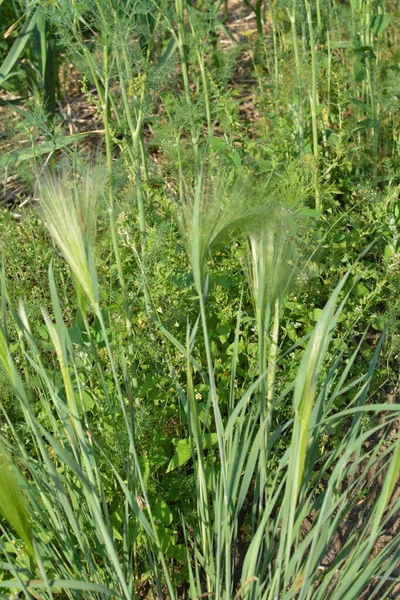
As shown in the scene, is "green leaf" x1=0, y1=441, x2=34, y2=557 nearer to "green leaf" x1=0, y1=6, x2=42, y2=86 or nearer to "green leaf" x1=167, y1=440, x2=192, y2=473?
"green leaf" x1=167, y1=440, x2=192, y2=473

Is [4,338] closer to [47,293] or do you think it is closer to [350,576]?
[350,576]

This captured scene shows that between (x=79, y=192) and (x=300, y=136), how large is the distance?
133 cm

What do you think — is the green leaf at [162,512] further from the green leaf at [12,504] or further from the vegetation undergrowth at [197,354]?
the green leaf at [12,504]

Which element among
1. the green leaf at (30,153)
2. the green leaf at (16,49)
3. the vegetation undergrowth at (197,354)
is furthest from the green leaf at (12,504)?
the green leaf at (16,49)

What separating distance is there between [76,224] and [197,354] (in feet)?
2.93

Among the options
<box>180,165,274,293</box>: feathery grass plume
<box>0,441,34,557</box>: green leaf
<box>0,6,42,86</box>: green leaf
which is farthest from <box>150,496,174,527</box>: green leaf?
<box>0,6,42,86</box>: green leaf

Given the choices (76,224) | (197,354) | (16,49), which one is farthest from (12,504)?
(16,49)

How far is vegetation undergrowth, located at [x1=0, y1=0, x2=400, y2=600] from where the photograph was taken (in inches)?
48.6

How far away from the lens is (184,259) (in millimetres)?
2104

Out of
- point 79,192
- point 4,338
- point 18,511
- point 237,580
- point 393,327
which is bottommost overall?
point 237,580

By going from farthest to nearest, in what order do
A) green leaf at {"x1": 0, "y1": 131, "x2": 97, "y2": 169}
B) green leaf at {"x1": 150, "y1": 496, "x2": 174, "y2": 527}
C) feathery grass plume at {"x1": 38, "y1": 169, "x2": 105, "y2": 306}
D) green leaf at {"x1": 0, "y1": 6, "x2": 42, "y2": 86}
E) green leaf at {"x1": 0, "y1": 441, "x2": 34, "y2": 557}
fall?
green leaf at {"x1": 0, "y1": 6, "x2": 42, "y2": 86} → green leaf at {"x1": 0, "y1": 131, "x2": 97, "y2": 169} → green leaf at {"x1": 150, "y1": 496, "x2": 174, "y2": 527} → feathery grass plume at {"x1": 38, "y1": 169, "x2": 105, "y2": 306} → green leaf at {"x1": 0, "y1": 441, "x2": 34, "y2": 557}

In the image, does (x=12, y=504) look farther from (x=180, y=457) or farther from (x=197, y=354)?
(x=197, y=354)

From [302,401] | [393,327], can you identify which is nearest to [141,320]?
[393,327]

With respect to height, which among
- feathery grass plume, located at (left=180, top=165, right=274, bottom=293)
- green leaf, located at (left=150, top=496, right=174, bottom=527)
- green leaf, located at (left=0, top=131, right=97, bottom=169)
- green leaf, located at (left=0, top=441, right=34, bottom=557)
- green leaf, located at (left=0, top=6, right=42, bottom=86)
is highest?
green leaf, located at (left=0, top=6, right=42, bottom=86)
